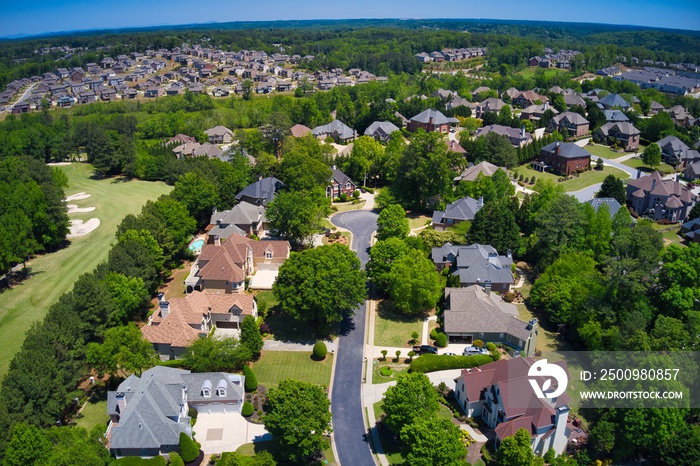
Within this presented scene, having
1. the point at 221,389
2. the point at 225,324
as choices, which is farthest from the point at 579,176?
the point at 221,389

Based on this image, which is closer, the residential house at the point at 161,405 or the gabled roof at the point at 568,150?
the residential house at the point at 161,405

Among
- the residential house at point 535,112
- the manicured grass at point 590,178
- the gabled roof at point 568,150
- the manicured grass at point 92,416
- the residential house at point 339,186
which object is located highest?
the residential house at point 535,112

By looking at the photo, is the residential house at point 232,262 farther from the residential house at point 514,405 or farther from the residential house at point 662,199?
the residential house at point 662,199

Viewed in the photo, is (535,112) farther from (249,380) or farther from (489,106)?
(249,380)

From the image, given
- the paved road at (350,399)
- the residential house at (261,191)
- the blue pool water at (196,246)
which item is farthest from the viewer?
the residential house at (261,191)

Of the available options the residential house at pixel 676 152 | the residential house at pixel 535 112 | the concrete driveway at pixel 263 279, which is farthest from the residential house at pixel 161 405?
the residential house at pixel 535 112

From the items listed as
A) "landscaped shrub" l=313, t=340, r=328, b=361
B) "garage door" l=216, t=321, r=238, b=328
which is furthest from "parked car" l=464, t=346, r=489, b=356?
A: "garage door" l=216, t=321, r=238, b=328
